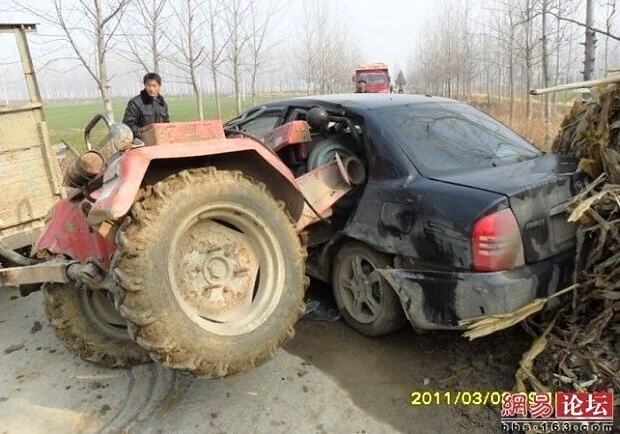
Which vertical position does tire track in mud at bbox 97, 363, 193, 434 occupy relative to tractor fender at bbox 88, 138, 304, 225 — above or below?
below

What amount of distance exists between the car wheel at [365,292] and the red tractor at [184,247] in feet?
1.38

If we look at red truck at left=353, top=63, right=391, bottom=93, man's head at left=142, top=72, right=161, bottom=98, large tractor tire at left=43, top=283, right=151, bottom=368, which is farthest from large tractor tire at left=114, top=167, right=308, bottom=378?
red truck at left=353, top=63, right=391, bottom=93

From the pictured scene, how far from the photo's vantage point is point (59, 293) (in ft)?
11.3

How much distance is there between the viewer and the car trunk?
9.02ft

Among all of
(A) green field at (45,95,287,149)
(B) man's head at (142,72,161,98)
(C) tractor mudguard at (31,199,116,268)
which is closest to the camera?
(C) tractor mudguard at (31,199,116,268)

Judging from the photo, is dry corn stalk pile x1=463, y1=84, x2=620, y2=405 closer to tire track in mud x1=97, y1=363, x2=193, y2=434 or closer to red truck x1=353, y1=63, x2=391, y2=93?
tire track in mud x1=97, y1=363, x2=193, y2=434

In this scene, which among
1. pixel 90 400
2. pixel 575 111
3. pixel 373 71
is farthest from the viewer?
pixel 373 71

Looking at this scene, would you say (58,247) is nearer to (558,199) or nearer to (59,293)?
(59,293)

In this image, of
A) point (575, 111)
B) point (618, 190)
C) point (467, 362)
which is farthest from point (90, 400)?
point (575, 111)

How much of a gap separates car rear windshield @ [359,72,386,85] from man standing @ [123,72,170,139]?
17.6 meters

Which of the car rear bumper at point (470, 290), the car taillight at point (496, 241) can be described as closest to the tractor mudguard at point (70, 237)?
the car rear bumper at point (470, 290)

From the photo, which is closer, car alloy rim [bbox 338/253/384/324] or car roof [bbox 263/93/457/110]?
Answer: car alloy rim [bbox 338/253/384/324]

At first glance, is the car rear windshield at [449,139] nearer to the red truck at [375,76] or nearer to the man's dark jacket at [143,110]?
the man's dark jacket at [143,110]

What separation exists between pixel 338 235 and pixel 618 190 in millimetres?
1774
